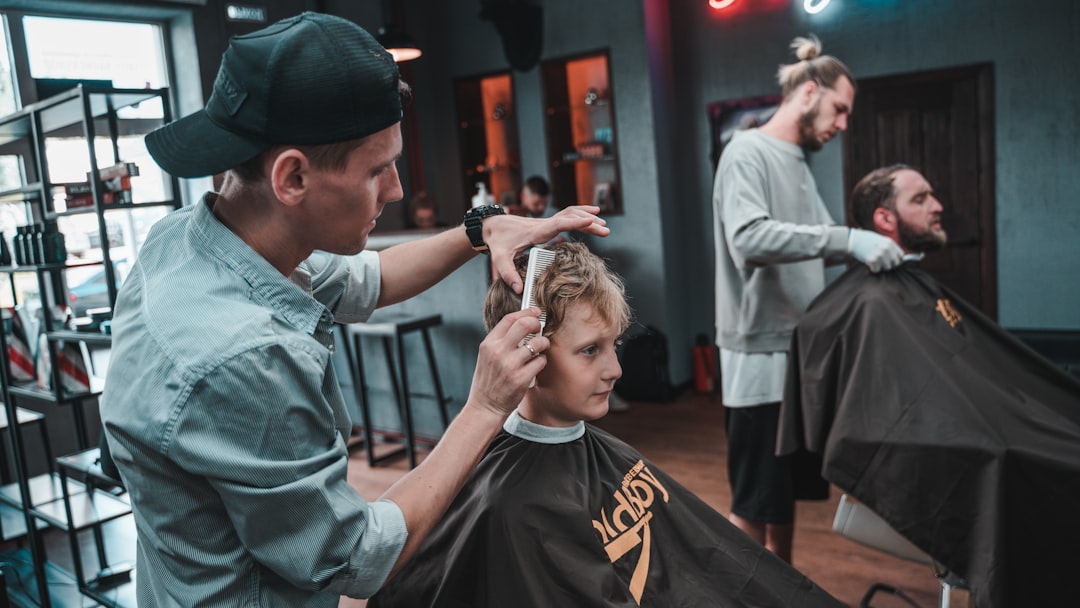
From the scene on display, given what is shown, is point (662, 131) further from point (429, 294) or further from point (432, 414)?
point (432, 414)

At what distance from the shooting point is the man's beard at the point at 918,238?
241 cm

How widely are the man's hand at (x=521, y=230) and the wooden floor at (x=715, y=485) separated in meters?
1.96

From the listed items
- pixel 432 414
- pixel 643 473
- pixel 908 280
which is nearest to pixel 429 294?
pixel 432 414

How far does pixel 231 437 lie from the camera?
867mm

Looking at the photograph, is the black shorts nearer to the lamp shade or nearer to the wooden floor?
the wooden floor

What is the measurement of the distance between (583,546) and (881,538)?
104 centimetres

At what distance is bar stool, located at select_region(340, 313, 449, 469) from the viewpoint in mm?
4312

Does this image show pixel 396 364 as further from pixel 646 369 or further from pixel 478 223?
pixel 478 223

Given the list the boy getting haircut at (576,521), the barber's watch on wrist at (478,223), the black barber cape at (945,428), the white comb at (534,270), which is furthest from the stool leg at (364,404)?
the white comb at (534,270)

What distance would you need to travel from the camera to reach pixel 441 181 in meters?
6.75

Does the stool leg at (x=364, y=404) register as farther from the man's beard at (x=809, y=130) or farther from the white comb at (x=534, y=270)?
the white comb at (x=534, y=270)

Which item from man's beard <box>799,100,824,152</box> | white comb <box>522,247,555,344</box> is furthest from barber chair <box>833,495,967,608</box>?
white comb <box>522,247,555,344</box>

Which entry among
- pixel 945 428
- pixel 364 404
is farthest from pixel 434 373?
pixel 945 428

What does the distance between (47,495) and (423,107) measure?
4231 mm
